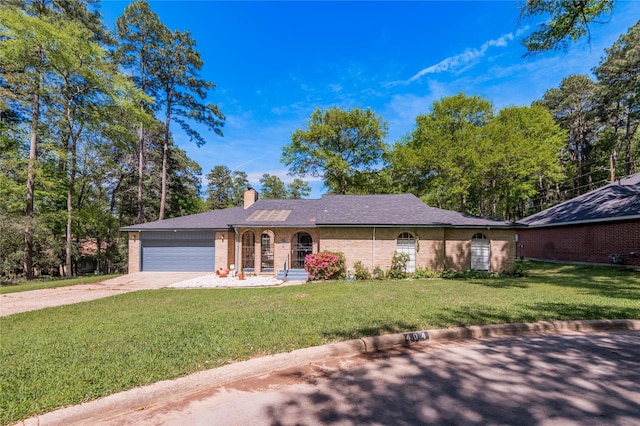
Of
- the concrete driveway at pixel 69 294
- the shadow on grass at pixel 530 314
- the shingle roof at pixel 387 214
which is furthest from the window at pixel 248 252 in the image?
the shadow on grass at pixel 530 314

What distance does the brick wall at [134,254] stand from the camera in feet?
53.6

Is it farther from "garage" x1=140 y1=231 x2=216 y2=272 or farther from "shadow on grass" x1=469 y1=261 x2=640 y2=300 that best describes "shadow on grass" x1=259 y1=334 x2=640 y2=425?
"garage" x1=140 y1=231 x2=216 y2=272

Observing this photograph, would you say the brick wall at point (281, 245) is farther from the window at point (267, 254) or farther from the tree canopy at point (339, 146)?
the tree canopy at point (339, 146)

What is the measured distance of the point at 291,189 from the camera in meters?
51.1

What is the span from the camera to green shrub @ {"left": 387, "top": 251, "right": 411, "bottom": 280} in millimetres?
12797

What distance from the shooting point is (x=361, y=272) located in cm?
1289

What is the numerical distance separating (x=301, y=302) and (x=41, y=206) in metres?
22.4

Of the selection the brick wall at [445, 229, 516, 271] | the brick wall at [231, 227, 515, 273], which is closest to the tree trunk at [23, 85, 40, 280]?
the brick wall at [231, 227, 515, 273]

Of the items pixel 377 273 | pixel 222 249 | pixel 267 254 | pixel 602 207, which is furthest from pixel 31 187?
pixel 602 207

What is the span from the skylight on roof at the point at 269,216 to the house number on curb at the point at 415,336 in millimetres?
11316

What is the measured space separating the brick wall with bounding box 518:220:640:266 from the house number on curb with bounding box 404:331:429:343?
15947 millimetres

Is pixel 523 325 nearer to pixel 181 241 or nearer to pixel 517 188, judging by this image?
pixel 181 241

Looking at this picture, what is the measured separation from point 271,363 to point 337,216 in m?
10.8

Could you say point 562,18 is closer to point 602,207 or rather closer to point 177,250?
point 602,207
